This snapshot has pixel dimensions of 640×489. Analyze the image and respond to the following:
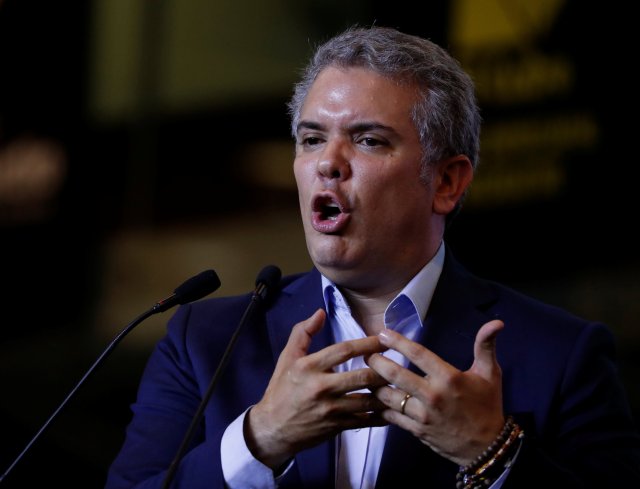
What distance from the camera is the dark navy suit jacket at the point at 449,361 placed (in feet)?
5.41

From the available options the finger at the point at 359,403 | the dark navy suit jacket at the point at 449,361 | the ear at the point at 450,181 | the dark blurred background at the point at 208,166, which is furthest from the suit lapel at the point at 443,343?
the dark blurred background at the point at 208,166

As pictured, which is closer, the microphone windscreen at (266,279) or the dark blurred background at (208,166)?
the microphone windscreen at (266,279)

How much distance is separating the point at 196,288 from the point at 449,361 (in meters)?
0.47

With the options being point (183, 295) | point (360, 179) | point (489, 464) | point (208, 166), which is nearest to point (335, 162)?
point (360, 179)

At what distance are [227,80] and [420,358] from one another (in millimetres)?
2276

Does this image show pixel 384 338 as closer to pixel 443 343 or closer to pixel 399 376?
pixel 399 376

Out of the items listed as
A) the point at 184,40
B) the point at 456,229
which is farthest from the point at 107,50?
the point at 456,229

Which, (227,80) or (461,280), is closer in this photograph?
(461,280)

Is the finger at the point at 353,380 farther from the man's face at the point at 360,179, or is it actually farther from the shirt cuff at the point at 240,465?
the man's face at the point at 360,179

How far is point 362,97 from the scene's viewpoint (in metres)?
1.75

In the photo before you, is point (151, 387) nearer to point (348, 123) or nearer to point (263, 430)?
point (263, 430)

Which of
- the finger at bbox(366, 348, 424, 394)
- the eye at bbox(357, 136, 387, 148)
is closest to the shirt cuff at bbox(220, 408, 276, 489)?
the finger at bbox(366, 348, 424, 394)

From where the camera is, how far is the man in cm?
152

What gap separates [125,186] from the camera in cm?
342
